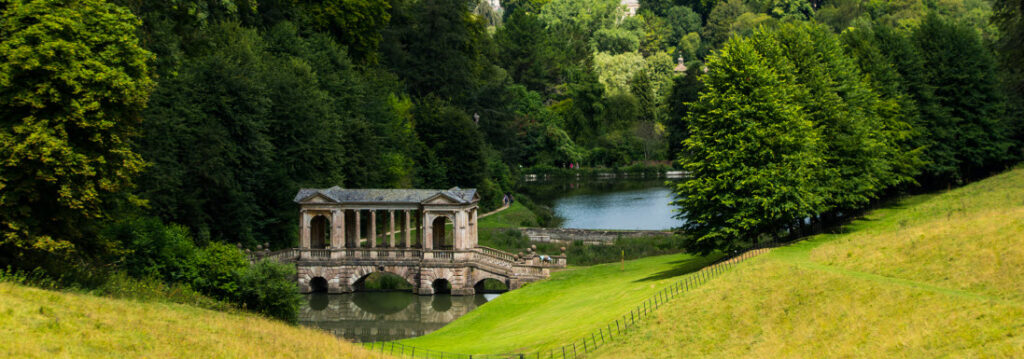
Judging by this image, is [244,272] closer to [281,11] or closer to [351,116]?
[351,116]

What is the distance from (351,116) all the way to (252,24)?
14183mm

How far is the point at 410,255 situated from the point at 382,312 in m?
5.50

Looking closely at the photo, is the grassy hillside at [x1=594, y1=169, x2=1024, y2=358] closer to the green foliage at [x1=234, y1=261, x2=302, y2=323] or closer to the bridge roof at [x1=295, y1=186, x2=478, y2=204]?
the green foliage at [x1=234, y1=261, x2=302, y2=323]

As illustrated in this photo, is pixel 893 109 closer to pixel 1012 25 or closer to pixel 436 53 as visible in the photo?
pixel 1012 25

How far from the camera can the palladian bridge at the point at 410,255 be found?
61.2m

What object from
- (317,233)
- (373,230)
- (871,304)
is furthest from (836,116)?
(317,233)

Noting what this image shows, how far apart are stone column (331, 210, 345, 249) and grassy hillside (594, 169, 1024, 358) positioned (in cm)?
3077

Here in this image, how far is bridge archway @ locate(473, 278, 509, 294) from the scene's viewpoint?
62.3m

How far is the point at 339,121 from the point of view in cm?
7925

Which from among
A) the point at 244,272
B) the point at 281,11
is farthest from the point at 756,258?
→ the point at 281,11

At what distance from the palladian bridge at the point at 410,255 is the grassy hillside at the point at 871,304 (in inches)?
886

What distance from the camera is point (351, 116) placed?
283 feet

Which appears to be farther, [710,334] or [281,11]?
[281,11]

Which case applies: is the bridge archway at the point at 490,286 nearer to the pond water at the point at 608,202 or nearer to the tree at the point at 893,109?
the pond water at the point at 608,202
